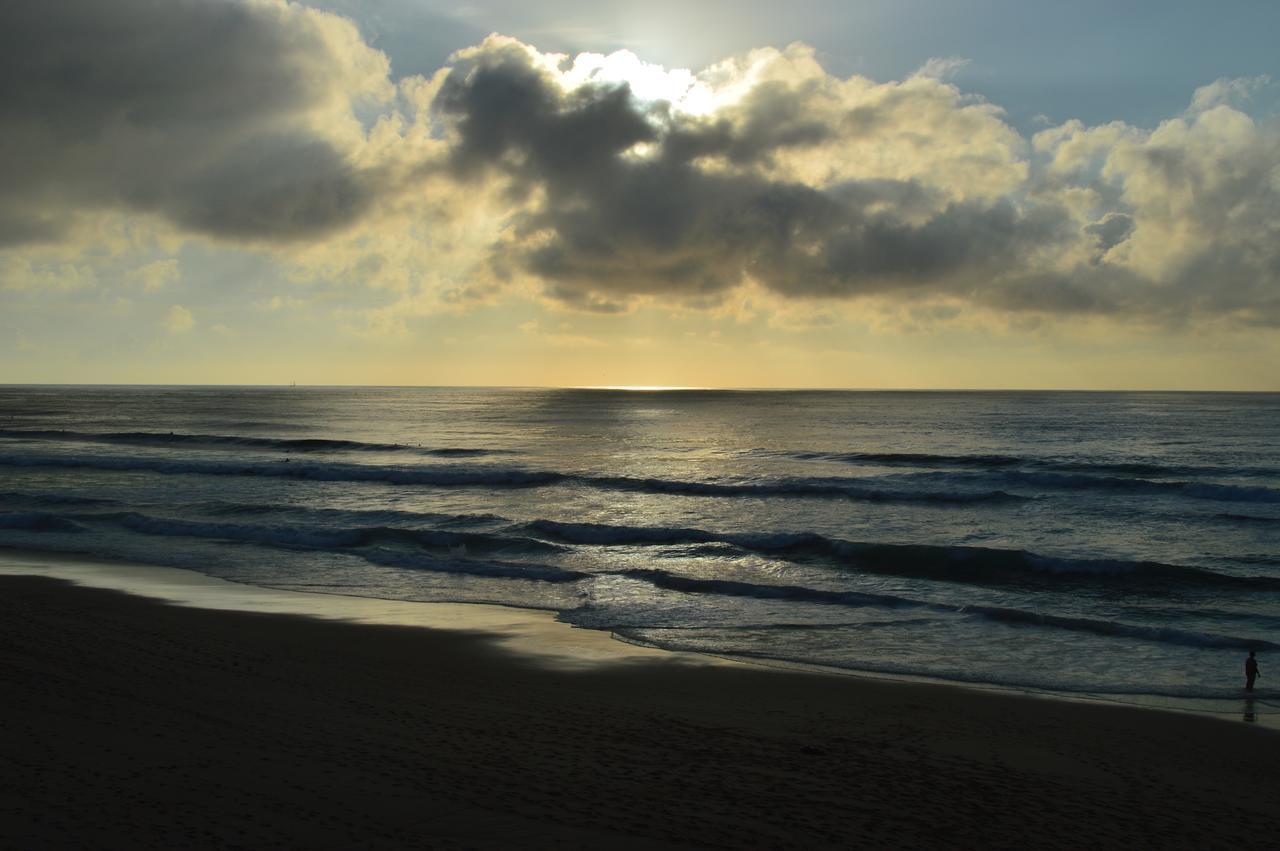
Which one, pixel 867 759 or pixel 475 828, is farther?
pixel 867 759

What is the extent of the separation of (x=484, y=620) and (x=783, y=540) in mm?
12338

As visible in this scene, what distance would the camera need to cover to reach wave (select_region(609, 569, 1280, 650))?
17.5 metres

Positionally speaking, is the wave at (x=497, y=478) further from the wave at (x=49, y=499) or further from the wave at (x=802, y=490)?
the wave at (x=49, y=499)

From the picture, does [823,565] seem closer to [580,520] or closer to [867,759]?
[580,520]

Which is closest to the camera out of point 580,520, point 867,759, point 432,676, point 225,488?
point 867,759

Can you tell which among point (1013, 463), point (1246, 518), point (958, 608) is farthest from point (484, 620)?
point (1013, 463)

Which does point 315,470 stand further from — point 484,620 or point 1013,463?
point 1013,463

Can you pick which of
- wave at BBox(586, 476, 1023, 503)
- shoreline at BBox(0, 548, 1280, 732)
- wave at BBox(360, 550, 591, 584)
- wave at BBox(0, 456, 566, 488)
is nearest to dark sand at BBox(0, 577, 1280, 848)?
shoreline at BBox(0, 548, 1280, 732)

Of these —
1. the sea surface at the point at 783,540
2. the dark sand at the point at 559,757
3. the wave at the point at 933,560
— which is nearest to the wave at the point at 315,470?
the sea surface at the point at 783,540

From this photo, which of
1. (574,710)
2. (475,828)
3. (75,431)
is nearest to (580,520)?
(574,710)

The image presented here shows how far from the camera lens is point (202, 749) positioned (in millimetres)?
9766

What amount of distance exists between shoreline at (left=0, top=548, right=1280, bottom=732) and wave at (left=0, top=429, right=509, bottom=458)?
34419mm

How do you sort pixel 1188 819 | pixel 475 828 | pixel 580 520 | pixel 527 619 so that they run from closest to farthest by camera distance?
pixel 475 828 < pixel 1188 819 < pixel 527 619 < pixel 580 520

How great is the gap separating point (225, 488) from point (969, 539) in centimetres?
3331
